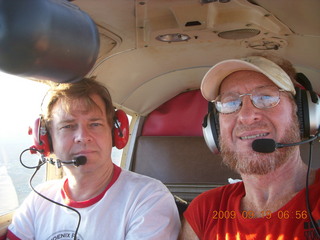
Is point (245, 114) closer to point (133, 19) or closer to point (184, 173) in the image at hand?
point (133, 19)

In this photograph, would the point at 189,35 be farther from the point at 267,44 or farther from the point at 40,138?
the point at 40,138

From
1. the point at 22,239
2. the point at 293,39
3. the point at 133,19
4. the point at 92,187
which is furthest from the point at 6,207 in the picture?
the point at 293,39

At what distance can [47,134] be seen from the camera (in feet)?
6.46

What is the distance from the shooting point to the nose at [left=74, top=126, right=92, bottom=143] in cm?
185

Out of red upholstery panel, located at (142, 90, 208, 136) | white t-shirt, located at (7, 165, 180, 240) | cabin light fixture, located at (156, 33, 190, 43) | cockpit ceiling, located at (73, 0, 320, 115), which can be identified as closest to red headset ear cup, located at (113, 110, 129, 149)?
white t-shirt, located at (7, 165, 180, 240)

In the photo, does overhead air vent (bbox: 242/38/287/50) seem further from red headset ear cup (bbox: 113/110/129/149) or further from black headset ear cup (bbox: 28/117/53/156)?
black headset ear cup (bbox: 28/117/53/156)

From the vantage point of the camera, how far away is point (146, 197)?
5.83 ft

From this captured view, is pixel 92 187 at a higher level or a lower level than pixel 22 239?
higher

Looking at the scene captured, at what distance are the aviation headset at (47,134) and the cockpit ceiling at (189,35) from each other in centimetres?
46

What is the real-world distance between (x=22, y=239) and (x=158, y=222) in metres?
0.75

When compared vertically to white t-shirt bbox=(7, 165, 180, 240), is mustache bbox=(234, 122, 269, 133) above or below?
above

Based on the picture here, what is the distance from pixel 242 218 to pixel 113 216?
0.62 metres

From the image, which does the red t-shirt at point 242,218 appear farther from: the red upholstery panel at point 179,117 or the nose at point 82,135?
the red upholstery panel at point 179,117

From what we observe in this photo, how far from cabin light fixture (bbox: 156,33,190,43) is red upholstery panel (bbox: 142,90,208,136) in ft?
4.57
